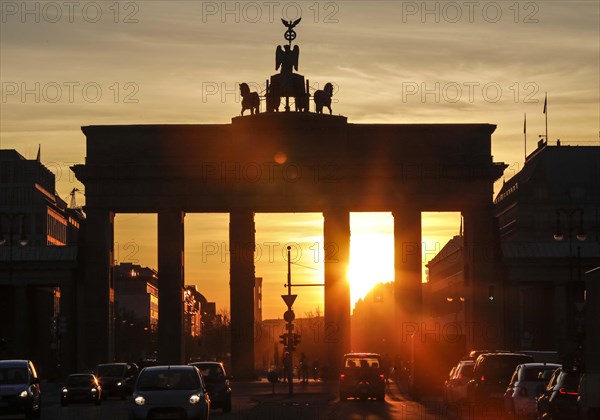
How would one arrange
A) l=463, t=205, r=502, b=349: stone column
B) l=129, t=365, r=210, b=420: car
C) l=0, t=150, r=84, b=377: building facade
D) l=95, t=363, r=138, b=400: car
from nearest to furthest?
l=129, t=365, r=210, b=420: car → l=95, t=363, r=138, b=400: car → l=463, t=205, r=502, b=349: stone column → l=0, t=150, r=84, b=377: building facade

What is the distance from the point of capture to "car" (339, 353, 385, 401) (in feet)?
225

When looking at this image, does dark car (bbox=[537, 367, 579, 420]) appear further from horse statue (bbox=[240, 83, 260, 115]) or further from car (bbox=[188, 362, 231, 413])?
horse statue (bbox=[240, 83, 260, 115])

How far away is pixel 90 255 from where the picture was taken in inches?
4171

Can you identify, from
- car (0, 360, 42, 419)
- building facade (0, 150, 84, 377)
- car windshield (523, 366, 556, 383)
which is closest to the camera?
car windshield (523, 366, 556, 383)

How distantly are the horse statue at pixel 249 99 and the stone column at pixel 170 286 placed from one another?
838cm

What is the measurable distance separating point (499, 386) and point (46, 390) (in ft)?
153

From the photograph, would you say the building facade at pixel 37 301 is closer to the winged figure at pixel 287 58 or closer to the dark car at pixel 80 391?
the winged figure at pixel 287 58

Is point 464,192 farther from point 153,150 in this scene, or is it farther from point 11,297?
point 11,297

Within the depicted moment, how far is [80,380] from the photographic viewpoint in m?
67.8

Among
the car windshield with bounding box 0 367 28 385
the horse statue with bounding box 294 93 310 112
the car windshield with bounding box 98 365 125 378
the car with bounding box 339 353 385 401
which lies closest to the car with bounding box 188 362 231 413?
the car windshield with bounding box 0 367 28 385

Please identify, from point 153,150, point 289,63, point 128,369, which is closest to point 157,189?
point 153,150

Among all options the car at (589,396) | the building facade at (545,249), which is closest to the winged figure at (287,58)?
the building facade at (545,249)

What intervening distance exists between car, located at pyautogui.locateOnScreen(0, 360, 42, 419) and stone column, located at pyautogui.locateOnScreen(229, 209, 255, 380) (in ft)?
175

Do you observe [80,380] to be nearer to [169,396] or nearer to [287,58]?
[169,396]
